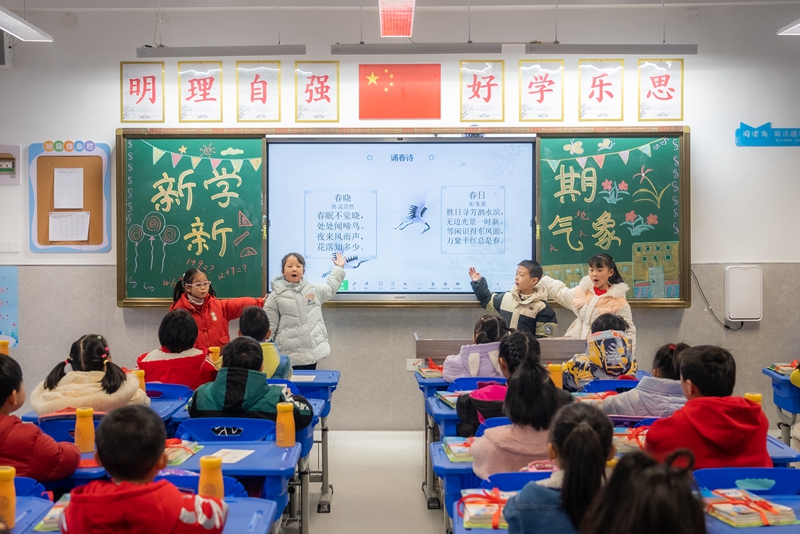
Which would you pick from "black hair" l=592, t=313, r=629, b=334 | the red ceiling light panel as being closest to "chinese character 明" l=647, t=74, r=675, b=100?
the red ceiling light panel

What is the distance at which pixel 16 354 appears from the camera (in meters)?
5.51

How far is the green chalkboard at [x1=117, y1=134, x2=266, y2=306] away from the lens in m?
5.37

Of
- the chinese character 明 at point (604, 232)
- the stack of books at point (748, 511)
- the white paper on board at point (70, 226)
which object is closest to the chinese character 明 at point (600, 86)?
the chinese character 明 at point (604, 232)

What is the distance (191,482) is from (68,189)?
4119 mm

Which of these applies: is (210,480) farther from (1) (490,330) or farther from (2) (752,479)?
(1) (490,330)

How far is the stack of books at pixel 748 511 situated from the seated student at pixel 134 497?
1.34 meters

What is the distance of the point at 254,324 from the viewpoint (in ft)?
12.2

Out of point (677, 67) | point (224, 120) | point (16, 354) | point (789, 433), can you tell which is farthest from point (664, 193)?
point (16, 354)

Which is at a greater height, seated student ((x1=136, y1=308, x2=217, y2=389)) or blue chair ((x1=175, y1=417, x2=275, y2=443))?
seated student ((x1=136, y1=308, x2=217, y2=389))

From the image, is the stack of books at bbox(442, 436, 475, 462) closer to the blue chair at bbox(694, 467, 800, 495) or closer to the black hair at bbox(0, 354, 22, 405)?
the blue chair at bbox(694, 467, 800, 495)

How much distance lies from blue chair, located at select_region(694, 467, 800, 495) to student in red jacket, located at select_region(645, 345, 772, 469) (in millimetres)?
149

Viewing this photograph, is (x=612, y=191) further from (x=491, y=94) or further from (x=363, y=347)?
(x=363, y=347)

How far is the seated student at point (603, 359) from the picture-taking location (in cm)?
364

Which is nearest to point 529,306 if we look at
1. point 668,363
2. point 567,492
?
point 668,363
